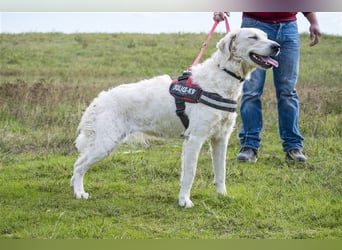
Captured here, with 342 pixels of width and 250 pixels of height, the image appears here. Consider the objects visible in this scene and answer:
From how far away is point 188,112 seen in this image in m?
5.36

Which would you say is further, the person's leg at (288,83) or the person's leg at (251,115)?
the person's leg at (251,115)

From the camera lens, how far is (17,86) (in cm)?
1025

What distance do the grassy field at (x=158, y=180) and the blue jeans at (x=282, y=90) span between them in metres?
0.35

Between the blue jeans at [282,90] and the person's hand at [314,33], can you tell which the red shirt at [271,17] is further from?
the person's hand at [314,33]

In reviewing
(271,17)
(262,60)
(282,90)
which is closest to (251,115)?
(282,90)

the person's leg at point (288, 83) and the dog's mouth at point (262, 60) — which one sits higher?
the dog's mouth at point (262, 60)

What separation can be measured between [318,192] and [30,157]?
3.80 metres

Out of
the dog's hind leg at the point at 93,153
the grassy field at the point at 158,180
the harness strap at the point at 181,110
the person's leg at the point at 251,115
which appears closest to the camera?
the grassy field at the point at 158,180

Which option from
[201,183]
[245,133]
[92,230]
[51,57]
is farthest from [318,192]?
[51,57]

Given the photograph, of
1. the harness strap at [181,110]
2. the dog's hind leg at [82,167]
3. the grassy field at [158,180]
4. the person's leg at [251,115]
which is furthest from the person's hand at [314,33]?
the dog's hind leg at [82,167]

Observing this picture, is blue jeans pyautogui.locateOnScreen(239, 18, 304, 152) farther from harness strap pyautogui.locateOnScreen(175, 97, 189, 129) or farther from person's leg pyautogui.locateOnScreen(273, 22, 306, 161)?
harness strap pyautogui.locateOnScreen(175, 97, 189, 129)

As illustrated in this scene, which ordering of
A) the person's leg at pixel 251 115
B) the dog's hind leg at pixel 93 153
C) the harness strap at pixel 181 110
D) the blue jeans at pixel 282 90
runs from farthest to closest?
the person's leg at pixel 251 115
the blue jeans at pixel 282 90
the dog's hind leg at pixel 93 153
the harness strap at pixel 181 110

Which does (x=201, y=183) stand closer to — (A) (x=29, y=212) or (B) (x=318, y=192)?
(B) (x=318, y=192)

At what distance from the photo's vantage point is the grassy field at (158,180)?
470cm
